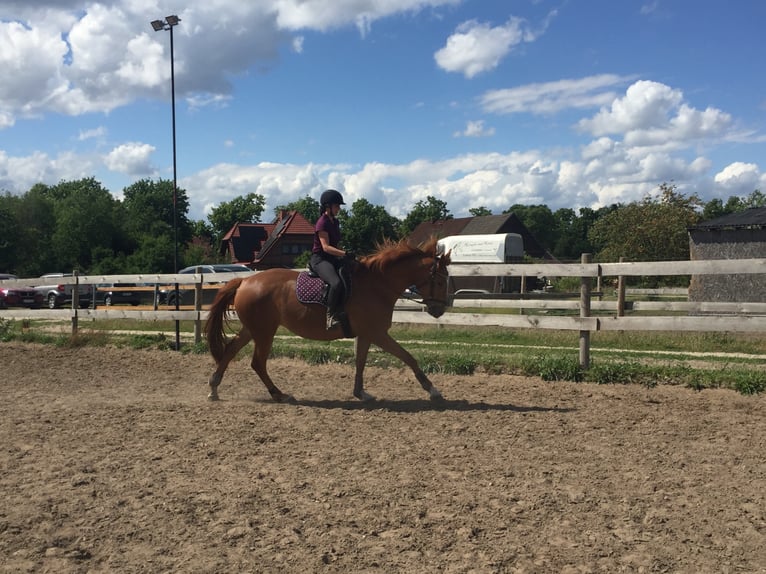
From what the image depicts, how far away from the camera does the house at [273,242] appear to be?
6130 cm

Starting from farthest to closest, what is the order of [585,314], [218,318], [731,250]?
[731,250] < [585,314] < [218,318]

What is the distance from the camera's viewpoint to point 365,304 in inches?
302

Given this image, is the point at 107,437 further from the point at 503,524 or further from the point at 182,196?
the point at 182,196

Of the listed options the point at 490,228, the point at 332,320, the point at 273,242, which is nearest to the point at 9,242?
the point at 273,242

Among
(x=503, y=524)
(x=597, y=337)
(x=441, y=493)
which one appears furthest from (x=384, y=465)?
(x=597, y=337)

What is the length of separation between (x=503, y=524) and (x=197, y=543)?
5.56 ft

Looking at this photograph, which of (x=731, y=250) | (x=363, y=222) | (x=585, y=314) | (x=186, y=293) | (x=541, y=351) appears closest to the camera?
(x=585, y=314)

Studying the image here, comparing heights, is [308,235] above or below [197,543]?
above

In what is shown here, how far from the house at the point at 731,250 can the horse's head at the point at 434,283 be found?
1523 cm

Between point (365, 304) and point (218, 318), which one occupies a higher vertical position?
point (365, 304)

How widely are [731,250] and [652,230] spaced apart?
1636cm

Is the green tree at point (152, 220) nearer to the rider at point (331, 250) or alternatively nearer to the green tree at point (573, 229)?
the rider at point (331, 250)

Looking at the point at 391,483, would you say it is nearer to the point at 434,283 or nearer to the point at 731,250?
the point at 434,283

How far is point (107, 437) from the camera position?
5.82 m
